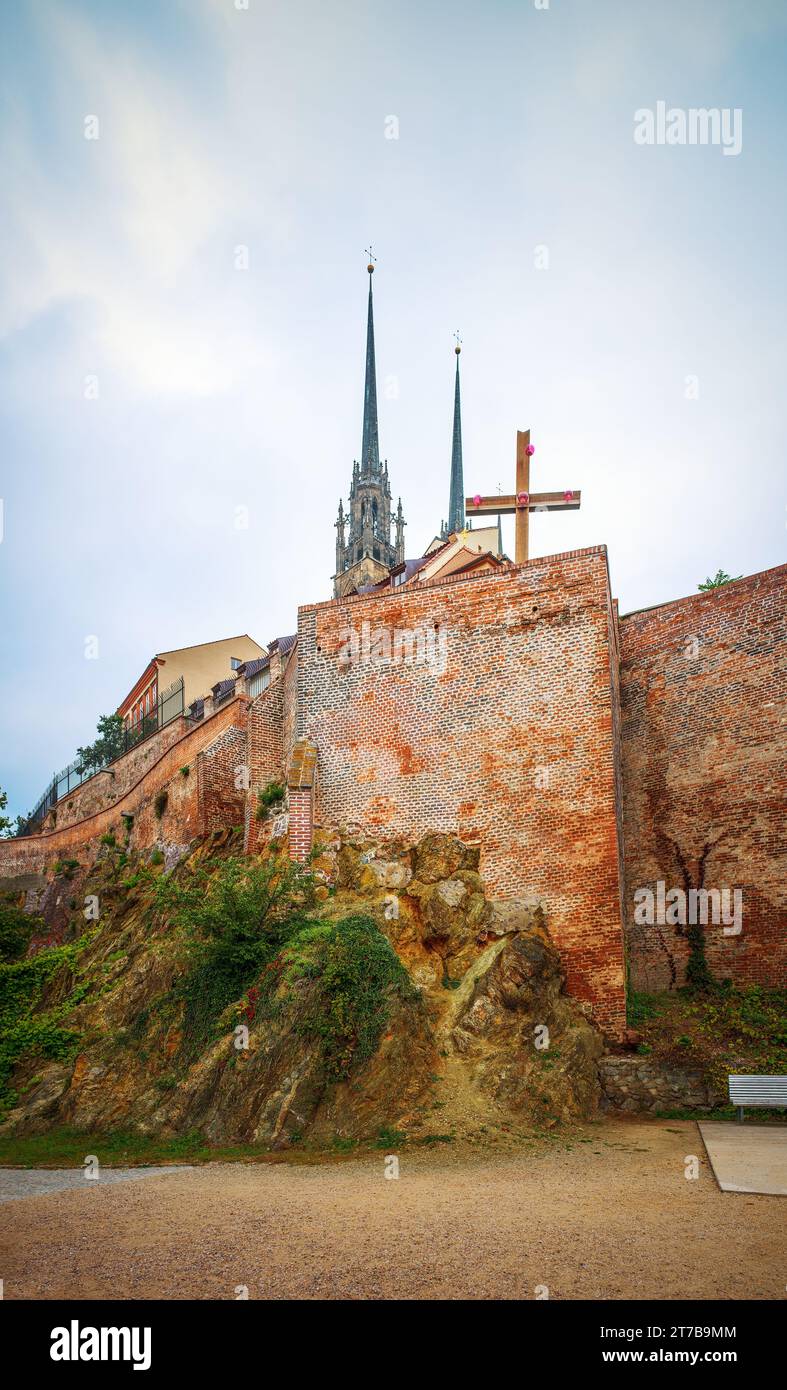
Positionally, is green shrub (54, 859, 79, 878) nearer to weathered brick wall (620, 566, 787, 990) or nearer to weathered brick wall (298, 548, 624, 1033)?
weathered brick wall (298, 548, 624, 1033)

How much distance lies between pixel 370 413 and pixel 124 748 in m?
55.7

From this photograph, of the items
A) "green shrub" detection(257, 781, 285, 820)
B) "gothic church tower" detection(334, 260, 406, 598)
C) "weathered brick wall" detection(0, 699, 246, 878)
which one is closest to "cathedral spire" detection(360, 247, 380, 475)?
"gothic church tower" detection(334, 260, 406, 598)

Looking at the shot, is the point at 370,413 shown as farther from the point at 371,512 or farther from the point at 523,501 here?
the point at 523,501

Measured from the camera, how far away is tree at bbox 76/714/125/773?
43.5 metres

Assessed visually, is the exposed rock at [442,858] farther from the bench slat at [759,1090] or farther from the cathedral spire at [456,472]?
the cathedral spire at [456,472]

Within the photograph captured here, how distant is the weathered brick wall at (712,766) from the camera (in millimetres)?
15531

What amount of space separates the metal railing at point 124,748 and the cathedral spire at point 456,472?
139 feet

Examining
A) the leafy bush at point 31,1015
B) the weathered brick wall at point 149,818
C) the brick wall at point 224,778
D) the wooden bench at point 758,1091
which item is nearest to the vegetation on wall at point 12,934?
the leafy bush at point 31,1015

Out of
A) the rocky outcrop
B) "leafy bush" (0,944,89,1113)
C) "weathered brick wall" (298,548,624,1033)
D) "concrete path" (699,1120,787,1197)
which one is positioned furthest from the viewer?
"leafy bush" (0,944,89,1113)

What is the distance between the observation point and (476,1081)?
41.7 feet

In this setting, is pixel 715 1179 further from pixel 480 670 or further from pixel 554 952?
pixel 480 670

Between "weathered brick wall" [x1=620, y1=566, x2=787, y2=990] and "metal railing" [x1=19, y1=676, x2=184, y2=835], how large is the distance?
21.0 meters

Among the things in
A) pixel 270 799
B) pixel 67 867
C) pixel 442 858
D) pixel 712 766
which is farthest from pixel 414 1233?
pixel 67 867

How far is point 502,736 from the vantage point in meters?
16.2
